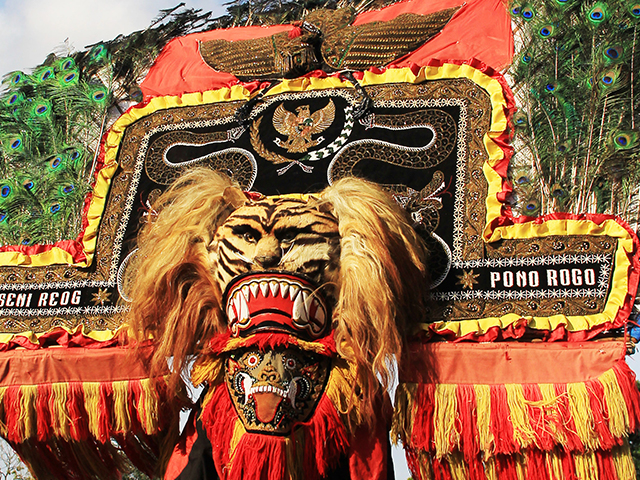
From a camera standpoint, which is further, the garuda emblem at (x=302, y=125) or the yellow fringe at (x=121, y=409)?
the garuda emblem at (x=302, y=125)

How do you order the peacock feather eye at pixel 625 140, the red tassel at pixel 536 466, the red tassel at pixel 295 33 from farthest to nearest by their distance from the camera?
the red tassel at pixel 295 33 → the peacock feather eye at pixel 625 140 → the red tassel at pixel 536 466

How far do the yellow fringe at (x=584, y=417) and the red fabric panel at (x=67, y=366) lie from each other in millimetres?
1865

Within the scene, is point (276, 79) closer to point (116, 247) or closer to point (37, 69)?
point (116, 247)

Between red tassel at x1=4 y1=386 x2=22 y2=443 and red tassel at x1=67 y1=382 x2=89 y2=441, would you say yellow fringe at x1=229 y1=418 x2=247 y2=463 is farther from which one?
red tassel at x1=4 y1=386 x2=22 y2=443

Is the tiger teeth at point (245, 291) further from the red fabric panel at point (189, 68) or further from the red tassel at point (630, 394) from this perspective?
the red fabric panel at point (189, 68)

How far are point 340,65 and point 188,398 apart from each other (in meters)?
1.93

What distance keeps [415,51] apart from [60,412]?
259cm

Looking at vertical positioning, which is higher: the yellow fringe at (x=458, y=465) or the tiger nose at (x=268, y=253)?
the tiger nose at (x=268, y=253)

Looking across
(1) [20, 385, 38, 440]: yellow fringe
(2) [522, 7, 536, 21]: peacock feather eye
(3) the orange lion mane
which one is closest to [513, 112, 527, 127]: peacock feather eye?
(2) [522, 7, 536, 21]: peacock feather eye

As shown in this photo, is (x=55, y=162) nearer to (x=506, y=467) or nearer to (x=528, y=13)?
(x=528, y=13)

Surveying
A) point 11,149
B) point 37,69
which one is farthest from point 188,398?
point 37,69

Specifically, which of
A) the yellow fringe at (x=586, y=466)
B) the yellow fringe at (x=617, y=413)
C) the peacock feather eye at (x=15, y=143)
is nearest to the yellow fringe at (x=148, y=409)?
the yellow fringe at (x=586, y=466)

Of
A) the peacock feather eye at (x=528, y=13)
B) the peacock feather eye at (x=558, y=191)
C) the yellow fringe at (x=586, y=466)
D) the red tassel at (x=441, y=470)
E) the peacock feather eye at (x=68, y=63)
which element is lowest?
the red tassel at (x=441, y=470)

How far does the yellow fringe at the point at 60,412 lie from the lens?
3.24 metres
